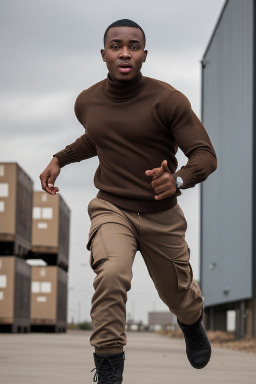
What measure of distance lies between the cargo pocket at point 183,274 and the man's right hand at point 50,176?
77 centimetres

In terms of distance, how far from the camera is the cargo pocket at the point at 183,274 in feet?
14.5

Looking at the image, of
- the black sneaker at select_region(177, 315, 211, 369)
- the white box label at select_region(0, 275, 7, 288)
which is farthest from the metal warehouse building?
the black sneaker at select_region(177, 315, 211, 369)

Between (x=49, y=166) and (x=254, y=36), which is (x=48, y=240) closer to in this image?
(x=254, y=36)

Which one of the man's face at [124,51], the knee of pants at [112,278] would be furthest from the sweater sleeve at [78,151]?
the knee of pants at [112,278]

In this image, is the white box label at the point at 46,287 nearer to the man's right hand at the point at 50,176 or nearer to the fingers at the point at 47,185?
the man's right hand at the point at 50,176

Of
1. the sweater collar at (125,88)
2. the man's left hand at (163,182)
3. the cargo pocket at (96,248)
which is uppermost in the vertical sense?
the sweater collar at (125,88)

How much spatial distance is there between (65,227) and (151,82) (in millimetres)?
29117

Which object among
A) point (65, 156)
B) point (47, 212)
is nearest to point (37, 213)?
point (47, 212)

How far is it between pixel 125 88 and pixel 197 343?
1581 millimetres

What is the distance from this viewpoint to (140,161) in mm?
4348

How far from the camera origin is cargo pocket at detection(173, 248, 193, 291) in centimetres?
442

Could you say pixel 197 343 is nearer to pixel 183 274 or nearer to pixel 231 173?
pixel 183 274

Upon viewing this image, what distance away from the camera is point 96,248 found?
165 inches

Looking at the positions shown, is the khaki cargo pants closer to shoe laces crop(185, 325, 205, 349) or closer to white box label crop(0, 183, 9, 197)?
shoe laces crop(185, 325, 205, 349)
